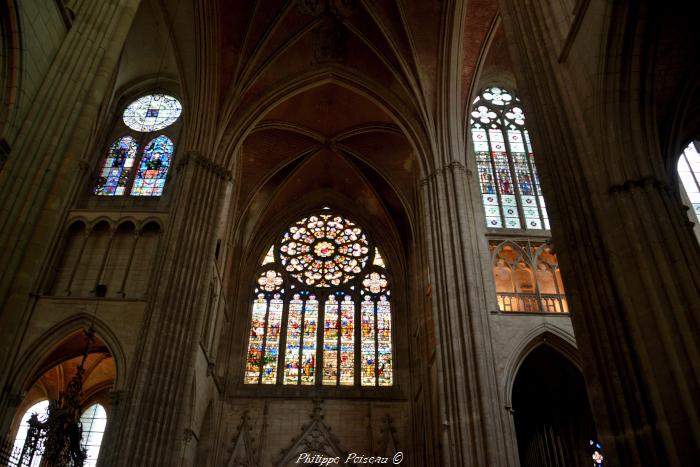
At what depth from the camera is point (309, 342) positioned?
65.2 ft

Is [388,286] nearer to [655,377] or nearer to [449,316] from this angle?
[449,316]

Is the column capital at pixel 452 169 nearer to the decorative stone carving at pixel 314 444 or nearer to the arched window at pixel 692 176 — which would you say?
the arched window at pixel 692 176

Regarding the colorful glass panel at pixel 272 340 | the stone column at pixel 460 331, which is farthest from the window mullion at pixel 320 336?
the stone column at pixel 460 331

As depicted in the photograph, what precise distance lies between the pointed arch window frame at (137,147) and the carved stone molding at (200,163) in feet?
4.44

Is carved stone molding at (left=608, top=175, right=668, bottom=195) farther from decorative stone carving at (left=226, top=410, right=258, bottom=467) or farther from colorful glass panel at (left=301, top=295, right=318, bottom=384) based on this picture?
colorful glass panel at (left=301, top=295, right=318, bottom=384)

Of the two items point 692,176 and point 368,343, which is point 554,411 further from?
point 692,176

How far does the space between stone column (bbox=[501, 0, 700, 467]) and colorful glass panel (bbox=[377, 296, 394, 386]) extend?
507 inches

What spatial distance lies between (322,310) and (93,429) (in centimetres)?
793

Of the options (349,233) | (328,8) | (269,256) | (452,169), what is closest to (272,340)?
(269,256)

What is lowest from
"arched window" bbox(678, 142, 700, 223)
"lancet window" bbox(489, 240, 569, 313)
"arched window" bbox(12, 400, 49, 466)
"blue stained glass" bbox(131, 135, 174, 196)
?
"arched window" bbox(12, 400, 49, 466)

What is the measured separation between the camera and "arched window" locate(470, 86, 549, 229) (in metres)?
15.6

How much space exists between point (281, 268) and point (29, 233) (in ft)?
51.0

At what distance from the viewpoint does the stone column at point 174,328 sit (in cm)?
1140

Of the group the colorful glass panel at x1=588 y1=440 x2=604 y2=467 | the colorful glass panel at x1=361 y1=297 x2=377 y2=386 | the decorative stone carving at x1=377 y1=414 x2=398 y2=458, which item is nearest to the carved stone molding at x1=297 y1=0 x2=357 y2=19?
the colorful glass panel at x1=361 y1=297 x2=377 y2=386
